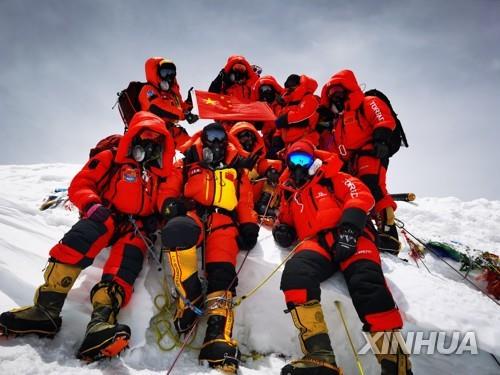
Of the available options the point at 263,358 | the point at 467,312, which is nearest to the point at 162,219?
the point at 263,358

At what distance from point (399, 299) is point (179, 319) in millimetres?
1921

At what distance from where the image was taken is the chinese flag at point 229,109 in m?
5.90

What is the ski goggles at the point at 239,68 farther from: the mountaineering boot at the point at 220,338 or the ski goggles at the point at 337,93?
the mountaineering boot at the point at 220,338

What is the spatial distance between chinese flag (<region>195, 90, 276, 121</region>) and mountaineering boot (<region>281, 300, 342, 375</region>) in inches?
169

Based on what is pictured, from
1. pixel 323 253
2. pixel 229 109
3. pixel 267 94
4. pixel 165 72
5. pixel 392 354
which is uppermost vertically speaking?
pixel 267 94

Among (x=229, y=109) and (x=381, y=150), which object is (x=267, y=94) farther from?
(x=381, y=150)

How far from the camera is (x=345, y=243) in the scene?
253 cm

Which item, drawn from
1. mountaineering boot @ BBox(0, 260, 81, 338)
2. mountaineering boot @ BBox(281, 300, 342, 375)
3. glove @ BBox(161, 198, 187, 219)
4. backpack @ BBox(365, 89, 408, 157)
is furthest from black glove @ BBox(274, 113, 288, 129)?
mountaineering boot @ BBox(0, 260, 81, 338)

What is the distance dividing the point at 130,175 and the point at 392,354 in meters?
2.68

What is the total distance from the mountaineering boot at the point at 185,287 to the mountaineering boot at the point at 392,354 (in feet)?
4.41

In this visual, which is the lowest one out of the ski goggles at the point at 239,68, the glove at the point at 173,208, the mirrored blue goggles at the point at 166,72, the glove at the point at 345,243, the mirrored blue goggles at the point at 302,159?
the glove at the point at 345,243

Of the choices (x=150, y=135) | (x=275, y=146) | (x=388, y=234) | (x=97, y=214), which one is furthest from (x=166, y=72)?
(x=388, y=234)

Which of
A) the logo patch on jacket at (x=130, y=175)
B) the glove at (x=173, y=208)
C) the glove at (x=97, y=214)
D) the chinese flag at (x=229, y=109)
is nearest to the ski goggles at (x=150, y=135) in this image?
the logo patch on jacket at (x=130, y=175)

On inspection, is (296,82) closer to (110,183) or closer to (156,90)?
(156,90)
